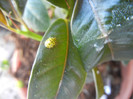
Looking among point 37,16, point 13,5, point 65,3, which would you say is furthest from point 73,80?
point 37,16

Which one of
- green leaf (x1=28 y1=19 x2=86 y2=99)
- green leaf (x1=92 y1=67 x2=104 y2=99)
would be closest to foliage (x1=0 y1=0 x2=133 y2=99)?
green leaf (x1=28 y1=19 x2=86 y2=99)

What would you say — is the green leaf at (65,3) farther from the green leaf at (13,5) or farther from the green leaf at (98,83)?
the green leaf at (98,83)

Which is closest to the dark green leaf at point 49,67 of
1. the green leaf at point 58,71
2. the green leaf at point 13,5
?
the green leaf at point 58,71

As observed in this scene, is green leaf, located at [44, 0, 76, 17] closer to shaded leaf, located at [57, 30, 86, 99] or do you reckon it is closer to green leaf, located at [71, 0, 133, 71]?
green leaf, located at [71, 0, 133, 71]

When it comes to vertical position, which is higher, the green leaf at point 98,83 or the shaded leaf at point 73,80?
the green leaf at point 98,83

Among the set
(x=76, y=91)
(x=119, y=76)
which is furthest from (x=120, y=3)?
Result: (x=119, y=76)

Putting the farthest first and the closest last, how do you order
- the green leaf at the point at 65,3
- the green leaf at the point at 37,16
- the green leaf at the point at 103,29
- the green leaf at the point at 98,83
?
the green leaf at the point at 37,16 → the green leaf at the point at 98,83 → the green leaf at the point at 65,3 → the green leaf at the point at 103,29

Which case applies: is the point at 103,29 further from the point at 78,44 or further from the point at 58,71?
the point at 58,71

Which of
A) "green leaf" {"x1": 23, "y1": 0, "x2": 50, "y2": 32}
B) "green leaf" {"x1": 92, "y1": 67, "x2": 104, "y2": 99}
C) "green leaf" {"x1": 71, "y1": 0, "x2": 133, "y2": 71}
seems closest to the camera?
"green leaf" {"x1": 71, "y1": 0, "x2": 133, "y2": 71}

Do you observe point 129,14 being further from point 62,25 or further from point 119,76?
point 119,76
